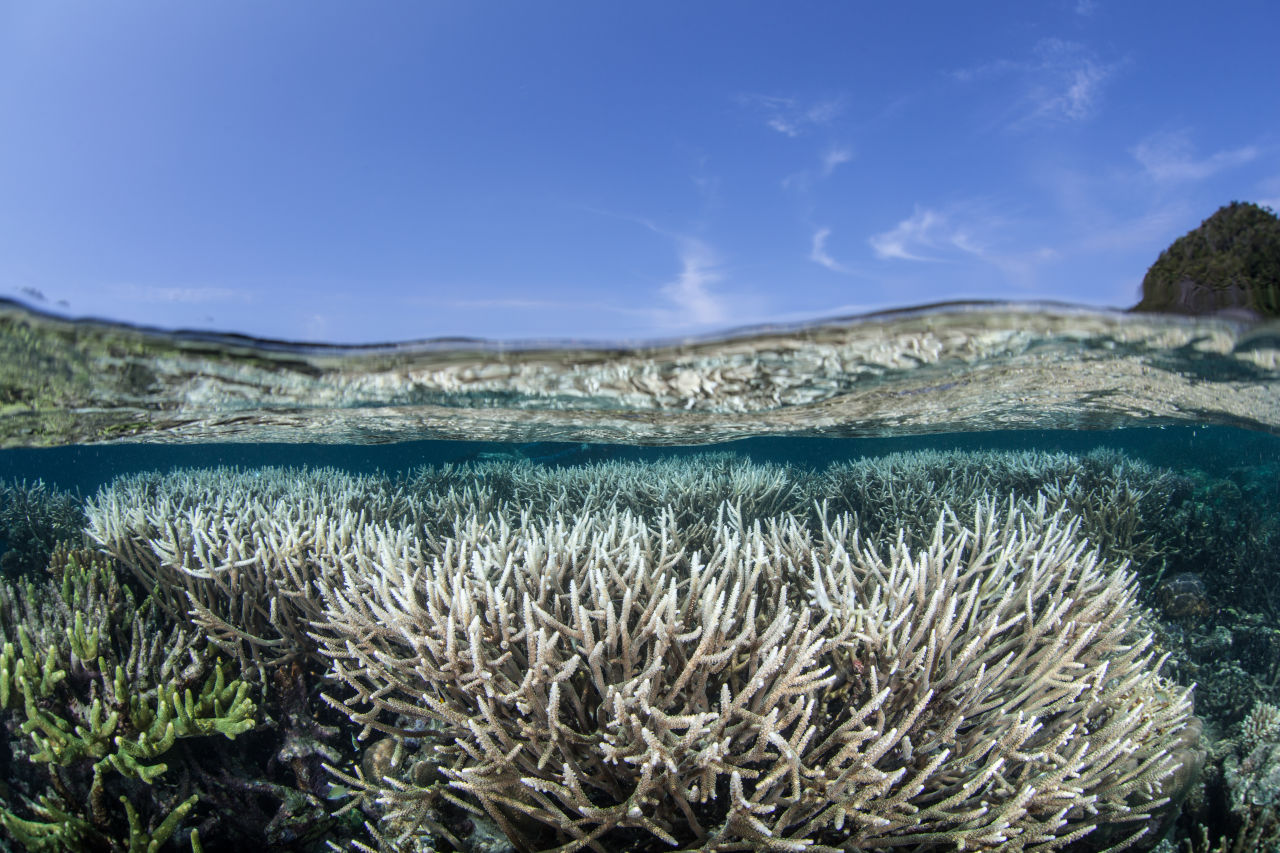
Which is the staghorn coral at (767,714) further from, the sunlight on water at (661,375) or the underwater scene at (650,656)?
the sunlight on water at (661,375)

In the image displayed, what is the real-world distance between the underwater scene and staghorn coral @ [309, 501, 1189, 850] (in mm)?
24

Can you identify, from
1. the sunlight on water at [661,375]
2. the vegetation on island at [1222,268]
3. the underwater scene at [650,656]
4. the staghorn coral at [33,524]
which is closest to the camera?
the underwater scene at [650,656]

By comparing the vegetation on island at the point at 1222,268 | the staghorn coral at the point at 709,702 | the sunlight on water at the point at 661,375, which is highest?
the vegetation on island at the point at 1222,268

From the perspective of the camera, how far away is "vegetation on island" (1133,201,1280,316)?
19.3ft

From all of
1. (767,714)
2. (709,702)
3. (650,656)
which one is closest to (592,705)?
(650,656)

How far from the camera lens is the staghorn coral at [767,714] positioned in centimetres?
264

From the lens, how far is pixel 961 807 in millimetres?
2961

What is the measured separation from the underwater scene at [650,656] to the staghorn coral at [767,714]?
0.02m

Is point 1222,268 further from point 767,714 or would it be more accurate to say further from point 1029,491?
point 767,714

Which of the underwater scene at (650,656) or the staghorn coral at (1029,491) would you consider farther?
the staghorn coral at (1029,491)

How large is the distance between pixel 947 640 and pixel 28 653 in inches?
221

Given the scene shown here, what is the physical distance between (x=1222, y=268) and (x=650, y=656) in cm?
734

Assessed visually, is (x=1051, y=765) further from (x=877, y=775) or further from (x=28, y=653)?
(x=28, y=653)

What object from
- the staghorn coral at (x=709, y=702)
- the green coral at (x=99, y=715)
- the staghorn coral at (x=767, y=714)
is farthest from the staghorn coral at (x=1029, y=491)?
the green coral at (x=99, y=715)
